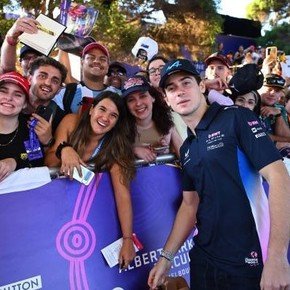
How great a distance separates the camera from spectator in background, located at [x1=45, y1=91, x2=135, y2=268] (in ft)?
9.67

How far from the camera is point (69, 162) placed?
2.82 m

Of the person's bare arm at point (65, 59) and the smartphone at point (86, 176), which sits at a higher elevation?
the person's bare arm at point (65, 59)

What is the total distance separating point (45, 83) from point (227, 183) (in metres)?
1.99

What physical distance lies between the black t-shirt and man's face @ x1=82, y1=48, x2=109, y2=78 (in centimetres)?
143

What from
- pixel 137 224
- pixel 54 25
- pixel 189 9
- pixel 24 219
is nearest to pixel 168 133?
pixel 137 224

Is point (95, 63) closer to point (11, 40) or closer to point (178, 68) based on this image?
point (11, 40)

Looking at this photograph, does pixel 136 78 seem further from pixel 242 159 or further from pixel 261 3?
pixel 261 3

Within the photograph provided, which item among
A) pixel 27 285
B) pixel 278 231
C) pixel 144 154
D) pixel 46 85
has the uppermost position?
pixel 46 85

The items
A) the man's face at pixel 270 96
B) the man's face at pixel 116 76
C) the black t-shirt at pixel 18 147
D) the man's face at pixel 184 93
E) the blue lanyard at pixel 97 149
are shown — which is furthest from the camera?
the man's face at pixel 116 76

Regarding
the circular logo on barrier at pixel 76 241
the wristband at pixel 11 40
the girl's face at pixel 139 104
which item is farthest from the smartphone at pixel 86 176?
the wristband at pixel 11 40

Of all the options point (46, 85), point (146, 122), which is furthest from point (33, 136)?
point (146, 122)

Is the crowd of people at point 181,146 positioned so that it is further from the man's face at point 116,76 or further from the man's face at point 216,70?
the man's face at point 116,76

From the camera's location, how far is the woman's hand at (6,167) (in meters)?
2.62

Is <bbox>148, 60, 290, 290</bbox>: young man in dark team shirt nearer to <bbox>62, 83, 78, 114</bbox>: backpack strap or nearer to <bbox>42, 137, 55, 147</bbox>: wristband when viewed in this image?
<bbox>42, 137, 55, 147</bbox>: wristband
